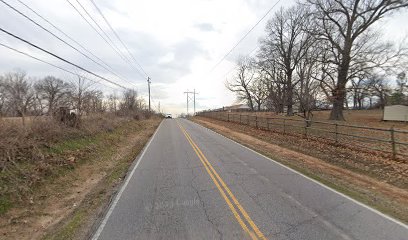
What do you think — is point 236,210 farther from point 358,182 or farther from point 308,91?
point 308,91

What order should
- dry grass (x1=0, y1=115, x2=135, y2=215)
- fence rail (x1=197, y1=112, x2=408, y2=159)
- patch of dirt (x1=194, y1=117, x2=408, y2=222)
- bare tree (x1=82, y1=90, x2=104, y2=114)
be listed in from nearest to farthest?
patch of dirt (x1=194, y1=117, x2=408, y2=222), dry grass (x1=0, y1=115, x2=135, y2=215), fence rail (x1=197, y1=112, x2=408, y2=159), bare tree (x1=82, y1=90, x2=104, y2=114)

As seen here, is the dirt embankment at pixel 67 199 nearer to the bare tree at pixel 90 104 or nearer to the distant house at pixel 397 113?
the bare tree at pixel 90 104

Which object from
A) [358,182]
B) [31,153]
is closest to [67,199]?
[31,153]

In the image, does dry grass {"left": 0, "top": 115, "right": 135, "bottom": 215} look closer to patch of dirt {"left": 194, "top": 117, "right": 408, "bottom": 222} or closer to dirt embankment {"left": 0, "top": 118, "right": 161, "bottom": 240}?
dirt embankment {"left": 0, "top": 118, "right": 161, "bottom": 240}

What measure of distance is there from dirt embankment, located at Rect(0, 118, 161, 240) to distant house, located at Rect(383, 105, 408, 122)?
3839 cm

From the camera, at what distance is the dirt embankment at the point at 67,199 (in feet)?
19.4

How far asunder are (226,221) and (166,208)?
4.96 ft

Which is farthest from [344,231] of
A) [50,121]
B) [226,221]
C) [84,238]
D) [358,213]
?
[50,121]

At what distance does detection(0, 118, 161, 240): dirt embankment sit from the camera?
5.92 meters

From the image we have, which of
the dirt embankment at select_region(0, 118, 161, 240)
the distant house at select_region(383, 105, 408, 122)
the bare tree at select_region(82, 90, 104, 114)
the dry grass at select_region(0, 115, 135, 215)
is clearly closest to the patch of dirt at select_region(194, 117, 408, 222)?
the dirt embankment at select_region(0, 118, 161, 240)

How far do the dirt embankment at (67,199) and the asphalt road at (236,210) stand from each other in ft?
1.64

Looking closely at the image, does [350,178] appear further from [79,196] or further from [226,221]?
[79,196]

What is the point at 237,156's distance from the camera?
1362 centimetres

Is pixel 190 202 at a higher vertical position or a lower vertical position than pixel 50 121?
lower
